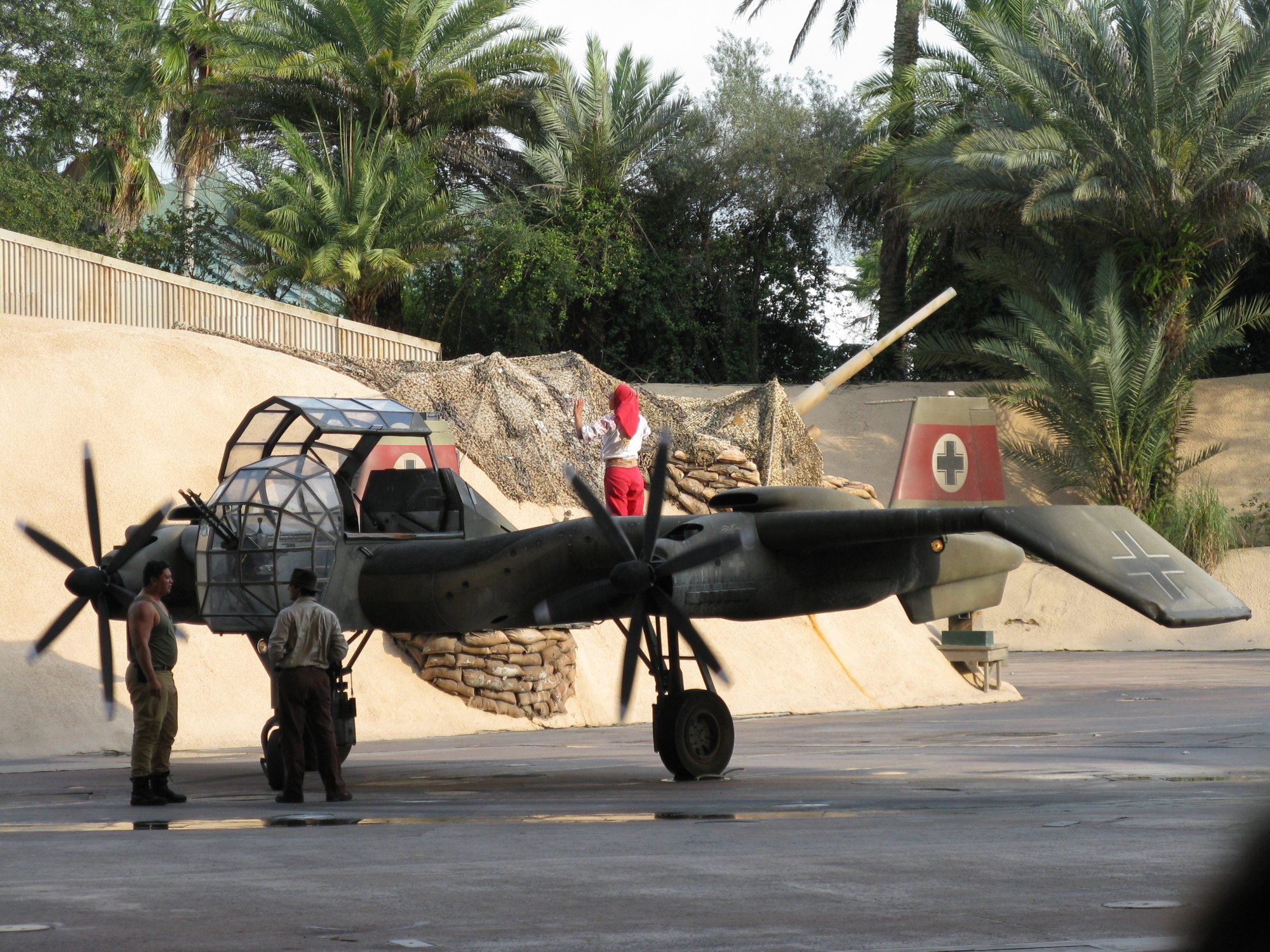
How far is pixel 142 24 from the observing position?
135ft

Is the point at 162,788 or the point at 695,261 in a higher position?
the point at 695,261

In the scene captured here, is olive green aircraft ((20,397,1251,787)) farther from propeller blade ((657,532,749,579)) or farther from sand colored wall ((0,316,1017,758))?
sand colored wall ((0,316,1017,758))

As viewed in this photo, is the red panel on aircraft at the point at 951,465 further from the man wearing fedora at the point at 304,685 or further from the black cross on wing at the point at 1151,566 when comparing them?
the man wearing fedora at the point at 304,685

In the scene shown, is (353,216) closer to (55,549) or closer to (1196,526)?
(1196,526)

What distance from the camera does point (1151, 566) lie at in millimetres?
10805

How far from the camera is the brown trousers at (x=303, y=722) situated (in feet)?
37.3

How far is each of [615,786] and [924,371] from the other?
32799 mm

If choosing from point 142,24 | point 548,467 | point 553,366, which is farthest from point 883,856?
point 142,24

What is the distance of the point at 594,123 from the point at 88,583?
32.7 meters

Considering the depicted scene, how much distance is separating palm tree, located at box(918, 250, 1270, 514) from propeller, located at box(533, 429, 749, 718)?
77.6 feet

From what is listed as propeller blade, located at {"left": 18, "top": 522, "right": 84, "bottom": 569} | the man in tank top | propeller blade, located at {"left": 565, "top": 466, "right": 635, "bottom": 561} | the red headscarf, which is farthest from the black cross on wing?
propeller blade, located at {"left": 18, "top": 522, "right": 84, "bottom": 569}

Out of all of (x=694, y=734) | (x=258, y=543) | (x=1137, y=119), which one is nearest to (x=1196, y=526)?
(x=1137, y=119)

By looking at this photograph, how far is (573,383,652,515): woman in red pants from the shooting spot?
57.5ft

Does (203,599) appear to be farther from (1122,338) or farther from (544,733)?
(1122,338)
